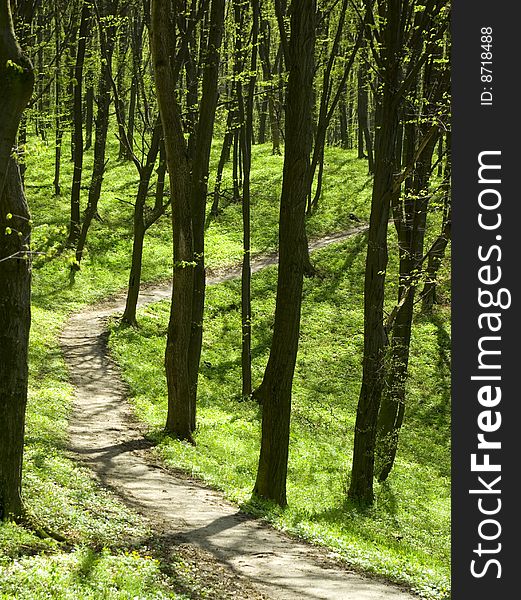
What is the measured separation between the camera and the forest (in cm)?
889

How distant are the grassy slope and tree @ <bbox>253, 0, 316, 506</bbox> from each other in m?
2.92

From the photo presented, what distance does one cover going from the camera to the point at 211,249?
35.8 meters

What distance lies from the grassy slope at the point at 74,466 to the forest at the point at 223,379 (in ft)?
0.18

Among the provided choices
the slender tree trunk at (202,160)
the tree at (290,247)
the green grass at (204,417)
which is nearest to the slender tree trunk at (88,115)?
the green grass at (204,417)

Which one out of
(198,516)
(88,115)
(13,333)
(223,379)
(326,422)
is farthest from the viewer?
(88,115)

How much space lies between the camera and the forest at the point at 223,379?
8.89 m

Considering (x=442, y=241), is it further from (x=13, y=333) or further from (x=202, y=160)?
(x=13, y=333)

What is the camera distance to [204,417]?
1939cm

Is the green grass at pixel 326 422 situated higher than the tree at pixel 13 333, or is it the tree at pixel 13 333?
the tree at pixel 13 333

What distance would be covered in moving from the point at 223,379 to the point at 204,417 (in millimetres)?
4522

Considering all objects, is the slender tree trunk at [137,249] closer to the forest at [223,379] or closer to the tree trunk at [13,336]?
the forest at [223,379]

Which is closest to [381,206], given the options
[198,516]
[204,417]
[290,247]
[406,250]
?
[406,250]

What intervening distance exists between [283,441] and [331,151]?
4441 centimetres

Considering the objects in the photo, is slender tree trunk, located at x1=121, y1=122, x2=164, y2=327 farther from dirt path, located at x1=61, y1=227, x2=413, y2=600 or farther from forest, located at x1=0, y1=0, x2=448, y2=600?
dirt path, located at x1=61, y1=227, x2=413, y2=600
